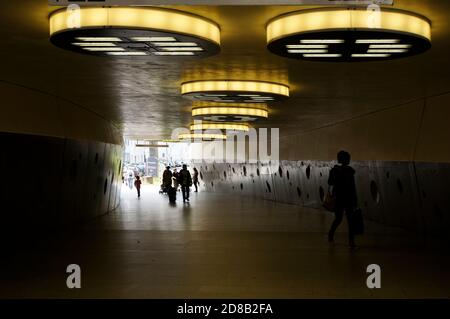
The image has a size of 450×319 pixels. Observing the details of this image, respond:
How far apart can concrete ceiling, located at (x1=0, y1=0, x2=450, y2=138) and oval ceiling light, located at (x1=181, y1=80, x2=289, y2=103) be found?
1.15 ft

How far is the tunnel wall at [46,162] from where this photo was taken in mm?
14375

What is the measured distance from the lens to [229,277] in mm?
10406

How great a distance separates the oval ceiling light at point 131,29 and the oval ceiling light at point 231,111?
12349 millimetres

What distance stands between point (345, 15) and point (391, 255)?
6.44m

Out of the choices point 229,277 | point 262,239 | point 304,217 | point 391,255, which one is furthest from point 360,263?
point 304,217

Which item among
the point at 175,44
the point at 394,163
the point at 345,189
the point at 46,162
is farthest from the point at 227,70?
the point at 394,163

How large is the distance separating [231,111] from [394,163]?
21.4ft

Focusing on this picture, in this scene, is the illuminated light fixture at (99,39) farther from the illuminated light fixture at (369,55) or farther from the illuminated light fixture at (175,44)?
the illuminated light fixture at (369,55)

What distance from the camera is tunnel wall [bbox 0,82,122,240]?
14.4 m

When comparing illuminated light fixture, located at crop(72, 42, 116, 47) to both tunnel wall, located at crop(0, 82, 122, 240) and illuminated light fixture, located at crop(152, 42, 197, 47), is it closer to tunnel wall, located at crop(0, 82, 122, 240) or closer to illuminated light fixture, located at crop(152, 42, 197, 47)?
illuminated light fixture, located at crop(152, 42, 197, 47)

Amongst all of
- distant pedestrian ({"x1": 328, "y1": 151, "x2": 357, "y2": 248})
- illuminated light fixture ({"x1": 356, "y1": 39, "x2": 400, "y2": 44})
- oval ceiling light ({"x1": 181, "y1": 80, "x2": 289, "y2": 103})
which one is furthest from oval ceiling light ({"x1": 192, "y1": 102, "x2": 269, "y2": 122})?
illuminated light fixture ({"x1": 356, "y1": 39, "x2": 400, "y2": 44})

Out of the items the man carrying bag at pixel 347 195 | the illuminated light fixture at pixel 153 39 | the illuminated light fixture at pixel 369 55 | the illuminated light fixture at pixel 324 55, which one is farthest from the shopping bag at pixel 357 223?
the illuminated light fixture at pixel 153 39

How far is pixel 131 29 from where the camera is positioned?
827 cm

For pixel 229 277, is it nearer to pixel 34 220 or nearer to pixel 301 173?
pixel 34 220
